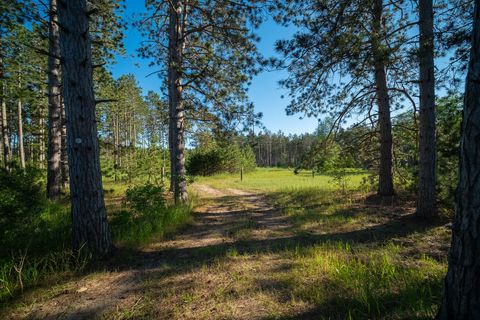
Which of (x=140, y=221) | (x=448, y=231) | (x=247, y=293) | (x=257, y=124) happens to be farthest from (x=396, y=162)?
(x=140, y=221)

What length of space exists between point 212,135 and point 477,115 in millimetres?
7926

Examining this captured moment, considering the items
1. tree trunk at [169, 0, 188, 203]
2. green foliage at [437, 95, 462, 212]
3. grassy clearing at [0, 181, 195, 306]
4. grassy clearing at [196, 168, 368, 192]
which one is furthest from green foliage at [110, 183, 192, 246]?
green foliage at [437, 95, 462, 212]

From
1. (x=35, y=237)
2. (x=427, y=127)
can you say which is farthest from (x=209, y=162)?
(x=427, y=127)

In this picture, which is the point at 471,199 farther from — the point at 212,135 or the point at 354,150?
the point at 212,135

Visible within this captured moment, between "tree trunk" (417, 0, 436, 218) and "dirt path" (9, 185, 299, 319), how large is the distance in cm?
387

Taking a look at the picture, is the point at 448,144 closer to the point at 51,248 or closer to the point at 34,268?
the point at 34,268

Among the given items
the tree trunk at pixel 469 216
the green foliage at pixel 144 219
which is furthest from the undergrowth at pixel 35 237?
the tree trunk at pixel 469 216

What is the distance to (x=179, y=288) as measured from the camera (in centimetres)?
272

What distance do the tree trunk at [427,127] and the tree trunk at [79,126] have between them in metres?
6.74

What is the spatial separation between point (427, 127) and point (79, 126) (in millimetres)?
7053

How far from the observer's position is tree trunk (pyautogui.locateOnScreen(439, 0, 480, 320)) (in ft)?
4.68

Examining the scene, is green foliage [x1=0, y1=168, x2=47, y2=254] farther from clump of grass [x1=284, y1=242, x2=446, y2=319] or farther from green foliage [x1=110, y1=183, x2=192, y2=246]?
clump of grass [x1=284, y1=242, x2=446, y2=319]

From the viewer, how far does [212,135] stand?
8.84 metres

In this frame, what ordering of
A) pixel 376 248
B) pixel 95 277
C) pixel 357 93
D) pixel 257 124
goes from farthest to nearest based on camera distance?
pixel 257 124 → pixel 357 93 → pixel 376 248 → pixel 95 277
